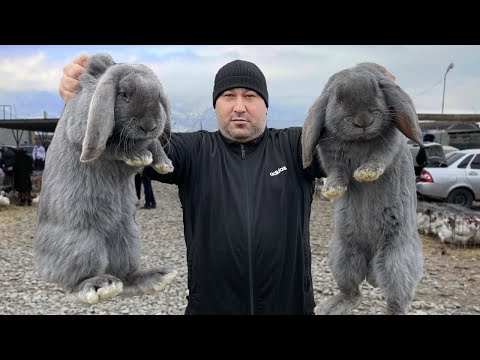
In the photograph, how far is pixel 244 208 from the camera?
2.45m

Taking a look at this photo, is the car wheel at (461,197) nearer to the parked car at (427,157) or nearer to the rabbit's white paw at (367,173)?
the parked car at (427,157)

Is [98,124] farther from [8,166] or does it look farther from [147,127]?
[8,166]

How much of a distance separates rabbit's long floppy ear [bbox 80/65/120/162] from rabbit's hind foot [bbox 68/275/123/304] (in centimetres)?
53

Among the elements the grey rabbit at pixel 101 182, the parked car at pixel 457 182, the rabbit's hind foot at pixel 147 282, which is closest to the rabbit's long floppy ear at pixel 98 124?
the grey rabbit at pixel 101 182

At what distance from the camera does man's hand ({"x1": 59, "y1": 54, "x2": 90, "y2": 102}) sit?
1.95 m

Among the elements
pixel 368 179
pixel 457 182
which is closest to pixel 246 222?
pixel 368 179

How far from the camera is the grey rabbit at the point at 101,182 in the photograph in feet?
5.63

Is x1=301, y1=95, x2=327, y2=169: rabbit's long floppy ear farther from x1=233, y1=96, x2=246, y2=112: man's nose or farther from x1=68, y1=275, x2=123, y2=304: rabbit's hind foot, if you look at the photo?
x1=68, y1=275, x2=123, y2=304: rabbit's hind foot

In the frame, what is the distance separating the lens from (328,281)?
6527mm

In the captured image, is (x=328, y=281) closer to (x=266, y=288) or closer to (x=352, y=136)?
(x=266, y=288)

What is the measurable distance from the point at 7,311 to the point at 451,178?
277 inches

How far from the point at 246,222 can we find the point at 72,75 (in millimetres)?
1202

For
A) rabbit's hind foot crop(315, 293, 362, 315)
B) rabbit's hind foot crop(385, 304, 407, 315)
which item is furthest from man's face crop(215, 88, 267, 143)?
rabbit's hind foot crop(385, 304, 407, 315)
